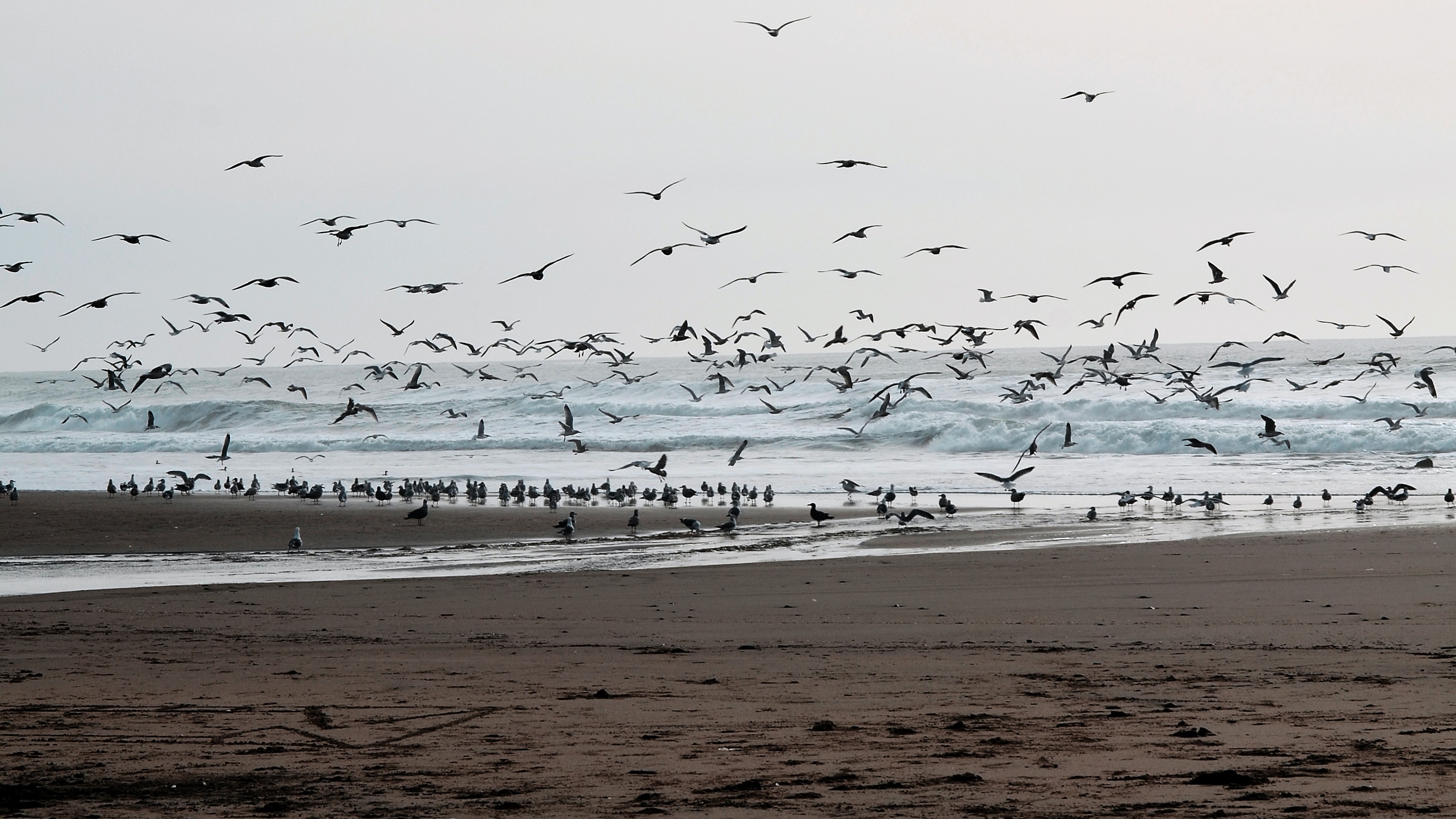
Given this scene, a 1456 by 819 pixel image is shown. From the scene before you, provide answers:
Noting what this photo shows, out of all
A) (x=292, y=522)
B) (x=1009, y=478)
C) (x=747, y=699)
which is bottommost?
(x=747, y=699)

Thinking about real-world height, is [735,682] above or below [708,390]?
below

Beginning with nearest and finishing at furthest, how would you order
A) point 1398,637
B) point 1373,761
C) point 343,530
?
point 1373,761 → point 1398,637 → point 343,530

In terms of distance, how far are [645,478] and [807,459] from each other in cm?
675

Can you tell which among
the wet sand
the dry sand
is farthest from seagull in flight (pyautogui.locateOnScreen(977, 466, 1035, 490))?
the dry sand

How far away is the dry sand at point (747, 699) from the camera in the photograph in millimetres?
5559

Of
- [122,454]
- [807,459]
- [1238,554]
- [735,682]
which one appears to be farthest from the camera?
[122,454]

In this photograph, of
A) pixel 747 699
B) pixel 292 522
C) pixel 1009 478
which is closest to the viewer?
pixel 747 699

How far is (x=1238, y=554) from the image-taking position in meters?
15.1

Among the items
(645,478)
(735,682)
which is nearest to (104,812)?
(735,682)

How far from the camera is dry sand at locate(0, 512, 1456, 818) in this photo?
18.2 ft

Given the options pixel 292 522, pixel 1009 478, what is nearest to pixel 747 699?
pixel 292 522

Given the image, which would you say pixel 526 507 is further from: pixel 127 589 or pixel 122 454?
pixel 122 454

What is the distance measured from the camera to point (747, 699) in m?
7.67

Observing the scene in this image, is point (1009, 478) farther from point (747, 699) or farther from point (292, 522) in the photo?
point (747, 699)
